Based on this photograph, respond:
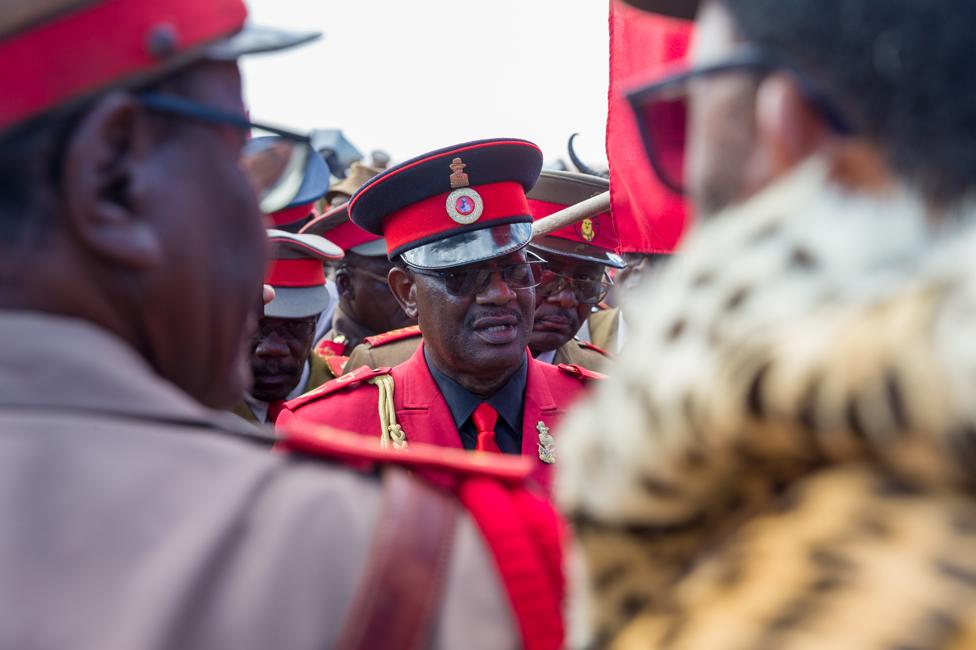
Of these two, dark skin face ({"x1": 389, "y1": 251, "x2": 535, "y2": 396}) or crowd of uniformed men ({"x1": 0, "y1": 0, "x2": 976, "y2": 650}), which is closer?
crowd of uniformed men ({"x1": 0, "y1": 0, "x2": 976, "y2": 650})

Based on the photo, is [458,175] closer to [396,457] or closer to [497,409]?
[497,409]

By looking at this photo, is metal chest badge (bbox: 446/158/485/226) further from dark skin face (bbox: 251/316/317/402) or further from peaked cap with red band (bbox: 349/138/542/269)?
dark skin face (bbox: 251/316/317/402)

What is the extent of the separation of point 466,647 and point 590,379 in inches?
124

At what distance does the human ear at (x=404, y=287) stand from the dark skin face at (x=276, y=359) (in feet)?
3.94

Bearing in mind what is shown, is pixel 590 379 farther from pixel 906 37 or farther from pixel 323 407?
pixel 906 37

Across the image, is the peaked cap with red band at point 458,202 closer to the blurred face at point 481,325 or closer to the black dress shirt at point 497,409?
the blurred face at point 481,325

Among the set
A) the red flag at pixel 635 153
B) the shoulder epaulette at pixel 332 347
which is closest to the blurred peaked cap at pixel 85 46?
the red flag at pixel 635 153

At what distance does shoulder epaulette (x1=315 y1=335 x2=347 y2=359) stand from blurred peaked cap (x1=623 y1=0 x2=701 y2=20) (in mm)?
5624

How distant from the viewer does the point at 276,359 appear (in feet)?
17.2

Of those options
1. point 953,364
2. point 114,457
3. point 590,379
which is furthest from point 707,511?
point 590,379

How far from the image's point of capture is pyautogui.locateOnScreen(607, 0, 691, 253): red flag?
131 inches

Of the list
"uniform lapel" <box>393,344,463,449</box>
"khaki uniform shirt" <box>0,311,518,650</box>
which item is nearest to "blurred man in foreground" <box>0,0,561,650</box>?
"khaki uniform shirt" <box>0,311,518,650</box>

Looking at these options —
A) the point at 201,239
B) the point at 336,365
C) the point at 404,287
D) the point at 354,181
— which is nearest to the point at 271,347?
the point at 336,365

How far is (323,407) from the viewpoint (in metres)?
3.86
